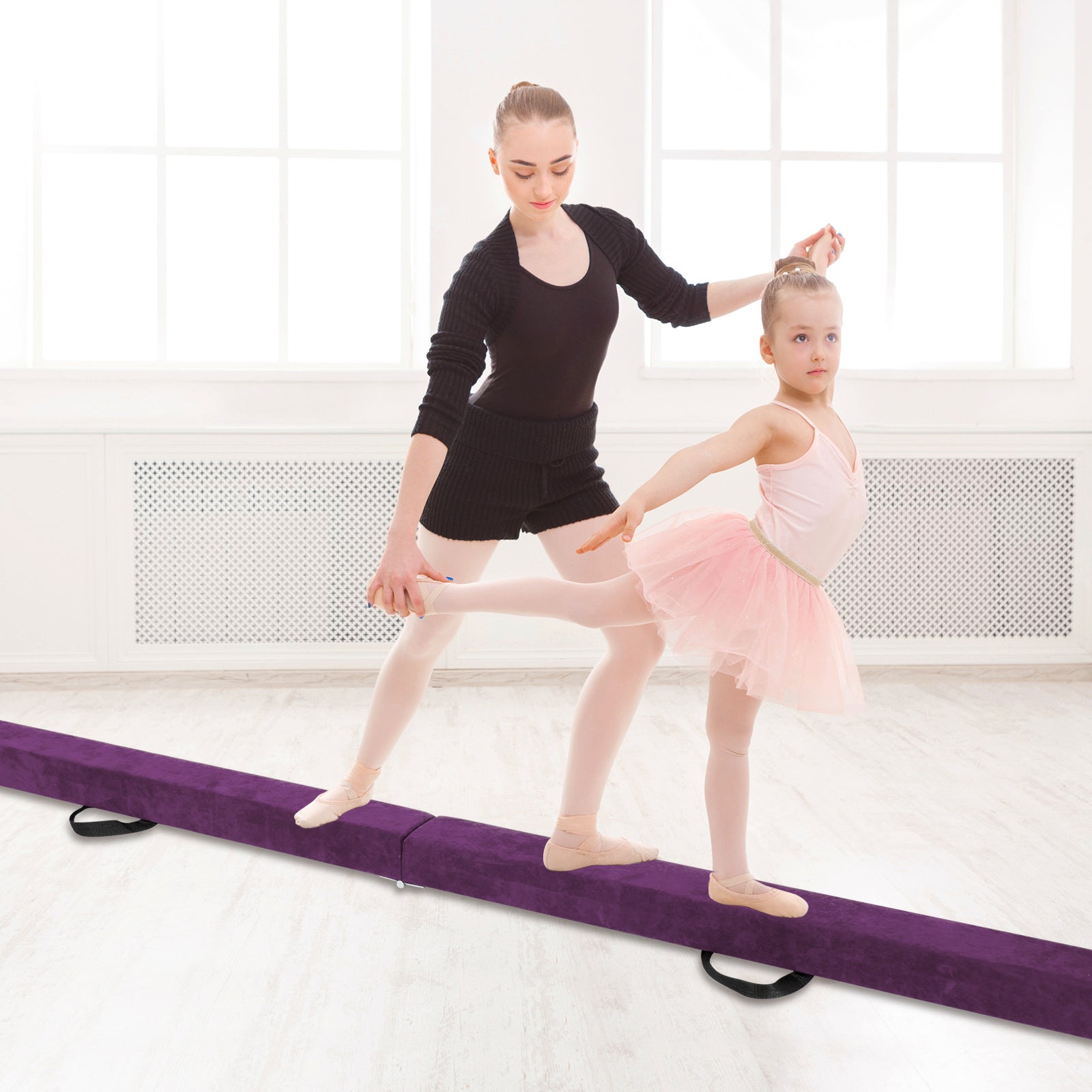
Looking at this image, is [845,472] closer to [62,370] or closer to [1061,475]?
[1061,475]

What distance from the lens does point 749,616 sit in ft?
4.46

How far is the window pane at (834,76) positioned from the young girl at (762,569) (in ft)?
8.69

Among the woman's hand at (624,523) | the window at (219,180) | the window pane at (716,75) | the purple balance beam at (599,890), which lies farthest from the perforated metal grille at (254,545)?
the woman's hand at (624,523)

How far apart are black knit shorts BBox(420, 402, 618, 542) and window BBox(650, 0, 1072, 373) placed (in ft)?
7.16

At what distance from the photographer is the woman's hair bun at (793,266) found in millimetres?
1516

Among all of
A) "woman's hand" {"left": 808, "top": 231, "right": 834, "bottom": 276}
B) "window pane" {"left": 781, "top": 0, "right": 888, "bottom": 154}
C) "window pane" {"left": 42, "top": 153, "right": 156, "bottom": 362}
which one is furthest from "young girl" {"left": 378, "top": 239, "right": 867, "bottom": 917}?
"window pane" {"left": 42, "top": 153, "right": 156, "bottom": 362}

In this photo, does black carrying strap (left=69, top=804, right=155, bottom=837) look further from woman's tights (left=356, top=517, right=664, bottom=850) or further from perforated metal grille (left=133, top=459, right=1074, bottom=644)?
perforated metal grille (left=133, top=459, right=1074, bottom=644)

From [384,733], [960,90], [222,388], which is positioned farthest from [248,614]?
[960,90]

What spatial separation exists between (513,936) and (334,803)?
408 mm

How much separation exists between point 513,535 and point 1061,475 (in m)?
2.59

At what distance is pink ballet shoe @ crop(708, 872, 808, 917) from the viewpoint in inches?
57.7

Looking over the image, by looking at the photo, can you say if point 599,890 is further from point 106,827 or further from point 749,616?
point 106,827

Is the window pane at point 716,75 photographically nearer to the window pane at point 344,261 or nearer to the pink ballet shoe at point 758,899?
the window pane at point 344,261

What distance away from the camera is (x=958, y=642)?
11.5 ft
